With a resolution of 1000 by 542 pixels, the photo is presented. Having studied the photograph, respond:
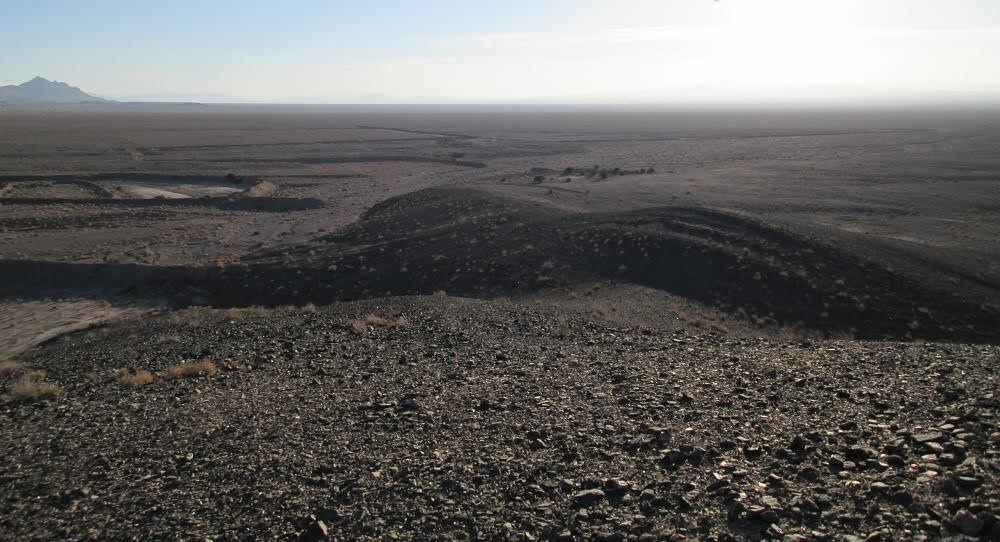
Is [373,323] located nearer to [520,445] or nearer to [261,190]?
[520,445]

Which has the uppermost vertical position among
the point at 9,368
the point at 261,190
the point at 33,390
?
the point at 261,190

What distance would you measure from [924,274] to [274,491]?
20404 millimetres

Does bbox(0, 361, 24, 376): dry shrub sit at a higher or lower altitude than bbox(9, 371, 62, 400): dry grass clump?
lower

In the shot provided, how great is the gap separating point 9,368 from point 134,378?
5152mm

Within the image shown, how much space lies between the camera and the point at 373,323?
1595 centimetres

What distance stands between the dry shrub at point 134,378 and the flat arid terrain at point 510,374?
0.07 meters

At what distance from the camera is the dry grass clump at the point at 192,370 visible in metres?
12.2

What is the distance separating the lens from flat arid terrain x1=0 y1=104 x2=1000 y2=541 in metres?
6.74

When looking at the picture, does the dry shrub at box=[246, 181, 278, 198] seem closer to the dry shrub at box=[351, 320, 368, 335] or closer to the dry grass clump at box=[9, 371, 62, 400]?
the dry shrub at box=[351, 320, 368, 335]

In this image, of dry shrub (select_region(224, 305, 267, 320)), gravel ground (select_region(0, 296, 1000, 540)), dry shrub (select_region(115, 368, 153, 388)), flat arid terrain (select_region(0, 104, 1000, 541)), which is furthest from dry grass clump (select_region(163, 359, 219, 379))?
dry shrub (select_region(224, 305, 267, 320))

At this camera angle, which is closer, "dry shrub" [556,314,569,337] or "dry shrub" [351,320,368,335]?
"dry shrub" [556,314,569,337]

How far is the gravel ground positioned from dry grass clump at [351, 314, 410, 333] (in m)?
1.77

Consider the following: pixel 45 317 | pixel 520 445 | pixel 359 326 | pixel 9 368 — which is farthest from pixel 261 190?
pixel 520 445

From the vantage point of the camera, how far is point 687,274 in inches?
833
